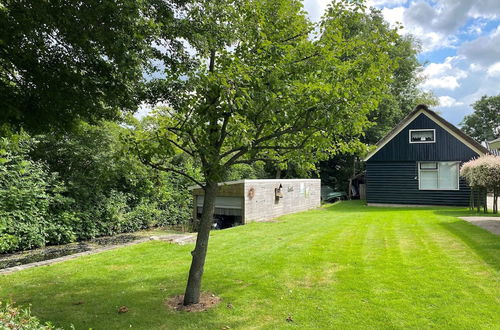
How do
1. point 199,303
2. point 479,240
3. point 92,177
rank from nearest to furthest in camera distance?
point 199,303 → point 479,240 → point 92,177

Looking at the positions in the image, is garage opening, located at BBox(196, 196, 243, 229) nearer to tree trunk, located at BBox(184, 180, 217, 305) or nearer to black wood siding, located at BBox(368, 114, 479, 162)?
tree trunk, located at BBox(184, 180, 217, 305)

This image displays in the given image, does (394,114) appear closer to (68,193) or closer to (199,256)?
(68,193)

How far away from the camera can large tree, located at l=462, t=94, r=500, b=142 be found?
57.2 m

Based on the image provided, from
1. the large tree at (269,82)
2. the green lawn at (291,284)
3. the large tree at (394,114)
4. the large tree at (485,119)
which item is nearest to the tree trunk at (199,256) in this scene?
the large tree at (269,82)

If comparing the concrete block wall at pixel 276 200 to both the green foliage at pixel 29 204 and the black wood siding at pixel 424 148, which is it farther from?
the green foliage at pixel 29 204

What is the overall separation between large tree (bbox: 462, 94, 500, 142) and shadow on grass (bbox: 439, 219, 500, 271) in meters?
58.4

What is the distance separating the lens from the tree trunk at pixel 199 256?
4.73m

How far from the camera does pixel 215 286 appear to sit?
5410 mm

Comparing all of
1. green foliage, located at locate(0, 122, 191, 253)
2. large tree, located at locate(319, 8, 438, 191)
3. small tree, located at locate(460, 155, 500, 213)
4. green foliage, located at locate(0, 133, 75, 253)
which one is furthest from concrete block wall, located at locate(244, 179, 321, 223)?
large tree, located at locate(319, 8, 438, 191)

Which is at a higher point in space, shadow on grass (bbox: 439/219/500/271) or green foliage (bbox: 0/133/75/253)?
green foliage (bbox: 0/133/75/253)

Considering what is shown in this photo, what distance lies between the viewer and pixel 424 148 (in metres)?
19.5

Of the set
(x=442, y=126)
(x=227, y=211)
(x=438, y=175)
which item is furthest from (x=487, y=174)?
(x=227, y=211)

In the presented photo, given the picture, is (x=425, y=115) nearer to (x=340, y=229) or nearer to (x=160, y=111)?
(x=340, y=229)

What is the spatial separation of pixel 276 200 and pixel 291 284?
31.2 ft
